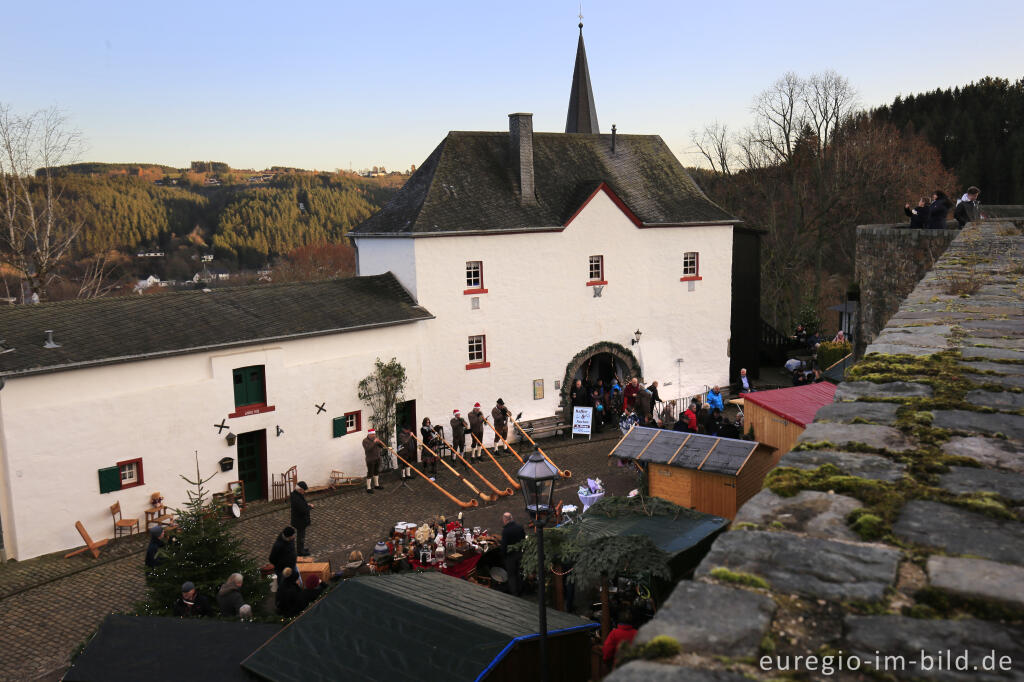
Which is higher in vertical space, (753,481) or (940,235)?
(940,235)

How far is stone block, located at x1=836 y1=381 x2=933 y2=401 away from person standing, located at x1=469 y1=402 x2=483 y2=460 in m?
19.1

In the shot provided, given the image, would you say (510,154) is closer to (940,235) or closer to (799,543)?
(940,235)

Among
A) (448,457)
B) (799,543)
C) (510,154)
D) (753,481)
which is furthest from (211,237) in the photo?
(799,543)

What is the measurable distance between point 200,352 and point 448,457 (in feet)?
25.7

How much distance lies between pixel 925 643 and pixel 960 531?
0.69m

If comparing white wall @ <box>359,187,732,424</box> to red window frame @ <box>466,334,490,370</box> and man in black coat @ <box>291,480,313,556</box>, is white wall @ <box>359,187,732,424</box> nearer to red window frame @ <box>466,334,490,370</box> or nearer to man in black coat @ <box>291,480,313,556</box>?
red window frame @ <box>466,334,490,370</box>

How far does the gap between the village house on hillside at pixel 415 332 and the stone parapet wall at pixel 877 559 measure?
16.5 m

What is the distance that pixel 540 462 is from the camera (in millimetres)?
9258

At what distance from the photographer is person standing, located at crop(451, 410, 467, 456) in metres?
23.0

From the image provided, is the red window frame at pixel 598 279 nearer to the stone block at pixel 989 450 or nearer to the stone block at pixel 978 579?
the stone block at pixel 989 450

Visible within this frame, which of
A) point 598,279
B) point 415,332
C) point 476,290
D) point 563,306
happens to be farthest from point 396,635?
point 598,279

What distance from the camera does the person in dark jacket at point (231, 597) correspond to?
10.8 m

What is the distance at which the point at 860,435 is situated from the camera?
3.75m

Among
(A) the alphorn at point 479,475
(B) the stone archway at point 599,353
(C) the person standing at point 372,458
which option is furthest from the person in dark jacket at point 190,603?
(B) the stone archway at point 599,353
